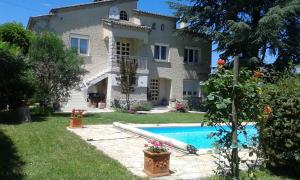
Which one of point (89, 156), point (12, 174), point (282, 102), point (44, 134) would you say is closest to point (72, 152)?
point (89, 156)

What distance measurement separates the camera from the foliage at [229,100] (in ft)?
18.6

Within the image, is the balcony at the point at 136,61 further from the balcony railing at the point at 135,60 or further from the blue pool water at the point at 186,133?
the blue pool water at the point at 186,133

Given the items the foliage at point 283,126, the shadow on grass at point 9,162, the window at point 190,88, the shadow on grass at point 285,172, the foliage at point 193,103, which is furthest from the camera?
the window at point 190,88

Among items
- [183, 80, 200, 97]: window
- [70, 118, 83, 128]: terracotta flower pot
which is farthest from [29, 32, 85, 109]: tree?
[183, 80, 200, 97]: window

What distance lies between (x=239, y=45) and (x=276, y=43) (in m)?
3.10

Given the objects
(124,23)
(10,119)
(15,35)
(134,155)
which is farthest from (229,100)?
(124,23)

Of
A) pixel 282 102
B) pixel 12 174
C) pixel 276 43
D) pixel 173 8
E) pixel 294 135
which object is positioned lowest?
pixel 12 174

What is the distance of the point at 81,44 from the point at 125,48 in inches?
147

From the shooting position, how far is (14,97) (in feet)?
51.3

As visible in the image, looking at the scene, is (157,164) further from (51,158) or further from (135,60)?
(135,60)

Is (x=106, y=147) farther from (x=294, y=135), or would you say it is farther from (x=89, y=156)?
(x=294, y=135)

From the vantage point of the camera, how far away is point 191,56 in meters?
31.5

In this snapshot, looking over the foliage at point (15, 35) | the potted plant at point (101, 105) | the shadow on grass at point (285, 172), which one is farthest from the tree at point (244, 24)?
the shadow on grass at point (285, 172)

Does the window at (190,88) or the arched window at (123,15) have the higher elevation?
the arched window at (123,15)
